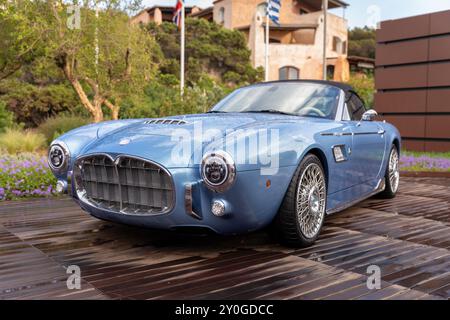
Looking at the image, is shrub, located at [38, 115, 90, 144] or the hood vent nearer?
the hood vent

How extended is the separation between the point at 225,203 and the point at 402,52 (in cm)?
1149

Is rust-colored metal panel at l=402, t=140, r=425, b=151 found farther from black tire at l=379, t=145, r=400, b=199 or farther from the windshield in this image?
the windshield

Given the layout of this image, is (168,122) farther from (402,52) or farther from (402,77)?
(402,52)

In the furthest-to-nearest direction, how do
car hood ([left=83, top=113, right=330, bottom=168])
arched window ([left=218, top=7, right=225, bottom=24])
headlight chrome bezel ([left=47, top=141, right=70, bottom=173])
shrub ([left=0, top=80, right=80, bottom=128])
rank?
1. arched window ([left=218, top=7, right=225, bottom=24])
2. shrub ([left=0, top=80, right=80, bottom=128])
3. headlight chrome bezel ([left=47, top=141, right=70, bottom=173])
4. car hood ([left=83, top=113, right=330, bottom=168])

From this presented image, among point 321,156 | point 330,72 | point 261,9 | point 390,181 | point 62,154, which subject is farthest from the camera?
point 261,9

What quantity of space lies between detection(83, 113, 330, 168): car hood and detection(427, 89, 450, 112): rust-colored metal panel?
9.44 meters

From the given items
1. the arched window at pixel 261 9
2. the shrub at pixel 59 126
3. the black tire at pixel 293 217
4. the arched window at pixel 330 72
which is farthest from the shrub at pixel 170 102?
the arched window at pixel 330 72

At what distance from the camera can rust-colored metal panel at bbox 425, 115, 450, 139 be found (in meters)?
11.7

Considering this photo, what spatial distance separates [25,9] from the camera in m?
9.48

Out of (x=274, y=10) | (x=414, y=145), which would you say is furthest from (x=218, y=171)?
(x=274, y=10)

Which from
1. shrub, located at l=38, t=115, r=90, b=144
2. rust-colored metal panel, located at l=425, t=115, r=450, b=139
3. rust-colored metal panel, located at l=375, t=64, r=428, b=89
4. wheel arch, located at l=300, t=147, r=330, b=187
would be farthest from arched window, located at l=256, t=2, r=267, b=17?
wheel arch, located at l=300, t=147, r=330, b=187

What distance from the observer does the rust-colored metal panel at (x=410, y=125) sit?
12203mm

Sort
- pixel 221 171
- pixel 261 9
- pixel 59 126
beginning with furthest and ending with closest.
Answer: pixel 261 9
pixel 59 126
pixel 221 171

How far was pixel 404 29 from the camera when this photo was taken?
1258 centimetres
